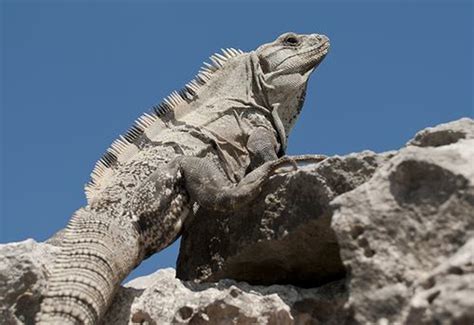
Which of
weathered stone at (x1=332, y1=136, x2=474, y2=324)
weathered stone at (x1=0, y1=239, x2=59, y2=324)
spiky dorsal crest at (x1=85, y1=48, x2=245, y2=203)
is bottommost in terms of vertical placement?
weathered stone at (x1=332, y1=136, x2=474, y2=324)

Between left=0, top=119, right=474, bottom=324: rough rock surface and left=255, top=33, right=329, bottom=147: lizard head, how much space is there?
65.7 inches

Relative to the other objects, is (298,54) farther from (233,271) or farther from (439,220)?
(439,220)

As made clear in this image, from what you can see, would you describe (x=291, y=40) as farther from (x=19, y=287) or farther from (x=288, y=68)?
(x=19, y=287)

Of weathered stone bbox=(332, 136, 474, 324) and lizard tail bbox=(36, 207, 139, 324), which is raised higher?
lizard tail bbox=(36, 207, 139, 324)

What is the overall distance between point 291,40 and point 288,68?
1.20 feet

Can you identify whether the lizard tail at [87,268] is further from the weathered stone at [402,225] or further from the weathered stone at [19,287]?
the weathered stone at [402,225]

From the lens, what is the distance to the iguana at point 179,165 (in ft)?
16.3

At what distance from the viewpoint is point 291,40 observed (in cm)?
738

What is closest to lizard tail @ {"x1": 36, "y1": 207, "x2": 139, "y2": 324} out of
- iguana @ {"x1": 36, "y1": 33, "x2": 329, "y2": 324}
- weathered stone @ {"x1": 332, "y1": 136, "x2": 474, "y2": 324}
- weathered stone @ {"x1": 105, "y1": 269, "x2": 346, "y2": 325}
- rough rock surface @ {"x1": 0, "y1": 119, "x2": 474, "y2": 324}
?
iguana @ {"x1": 36, "y1": 33, "x2": 329, "y2": 324}

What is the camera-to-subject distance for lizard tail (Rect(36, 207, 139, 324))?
187 inches

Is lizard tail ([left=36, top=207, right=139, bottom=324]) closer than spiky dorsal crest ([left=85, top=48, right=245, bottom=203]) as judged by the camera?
Yes

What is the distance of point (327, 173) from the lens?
15.6ft

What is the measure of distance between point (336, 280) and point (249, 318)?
679 millimetres

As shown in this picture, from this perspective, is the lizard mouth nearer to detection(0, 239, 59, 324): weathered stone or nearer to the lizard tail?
the lizard tail
